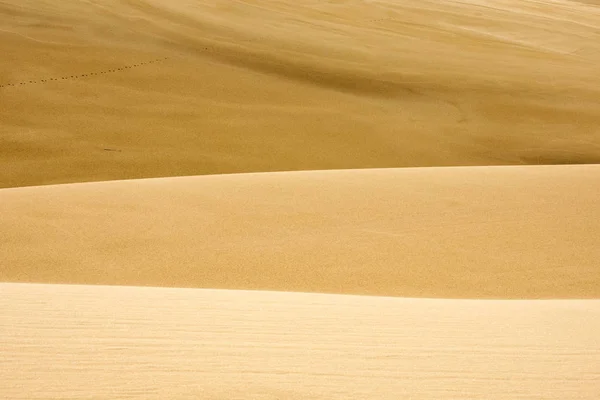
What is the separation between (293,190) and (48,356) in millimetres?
4752

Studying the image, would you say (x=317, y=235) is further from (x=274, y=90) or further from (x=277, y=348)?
(x=274, y=90)

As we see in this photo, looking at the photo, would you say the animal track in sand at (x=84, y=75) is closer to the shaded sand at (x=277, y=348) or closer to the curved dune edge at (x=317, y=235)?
the curved dune edge at (x=317, y=235)

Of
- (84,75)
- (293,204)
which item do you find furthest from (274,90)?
(293,204)

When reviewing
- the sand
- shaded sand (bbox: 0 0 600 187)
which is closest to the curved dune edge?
the sand

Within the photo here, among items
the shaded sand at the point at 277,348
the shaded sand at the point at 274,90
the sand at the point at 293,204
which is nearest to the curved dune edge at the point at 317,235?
the sand at the point at 293,204

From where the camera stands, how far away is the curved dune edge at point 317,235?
548cm

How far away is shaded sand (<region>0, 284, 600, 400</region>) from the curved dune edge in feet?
4.14

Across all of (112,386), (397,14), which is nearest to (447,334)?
(112,386)

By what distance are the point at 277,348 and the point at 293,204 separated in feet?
13.0

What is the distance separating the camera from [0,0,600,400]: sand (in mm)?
3070

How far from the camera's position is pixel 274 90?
14.5 meters

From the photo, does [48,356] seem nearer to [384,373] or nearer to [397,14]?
[384,373]

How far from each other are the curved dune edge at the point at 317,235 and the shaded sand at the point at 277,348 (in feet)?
4.14

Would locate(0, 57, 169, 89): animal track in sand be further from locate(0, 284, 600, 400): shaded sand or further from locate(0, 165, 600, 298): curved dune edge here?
locate(0, 284, 600, 400): shaded sand
